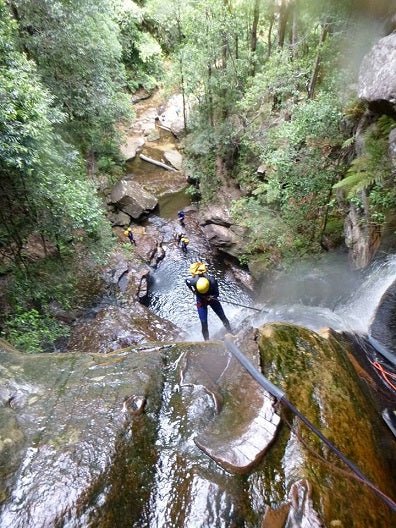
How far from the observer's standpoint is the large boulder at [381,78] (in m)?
5.79

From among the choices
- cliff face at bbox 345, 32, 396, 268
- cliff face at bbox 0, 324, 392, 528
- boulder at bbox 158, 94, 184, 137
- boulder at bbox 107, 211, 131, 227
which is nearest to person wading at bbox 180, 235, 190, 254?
boulder at bbox 107, 211, 131, 227

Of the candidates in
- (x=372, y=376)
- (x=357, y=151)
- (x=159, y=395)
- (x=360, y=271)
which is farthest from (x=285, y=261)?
(x=159, y=395)

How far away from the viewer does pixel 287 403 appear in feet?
11.5

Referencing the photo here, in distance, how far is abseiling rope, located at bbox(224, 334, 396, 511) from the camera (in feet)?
9.64

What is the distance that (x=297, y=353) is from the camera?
4.38 meters

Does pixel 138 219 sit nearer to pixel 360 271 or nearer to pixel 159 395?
pixel 360 271

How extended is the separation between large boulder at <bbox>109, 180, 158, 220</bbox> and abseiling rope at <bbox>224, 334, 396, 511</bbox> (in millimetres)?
13643

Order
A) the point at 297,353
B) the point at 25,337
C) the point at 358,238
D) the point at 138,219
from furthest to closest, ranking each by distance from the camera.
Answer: the point at 138,219
the point at 358,238
the point at 25,337
the point at 297,353

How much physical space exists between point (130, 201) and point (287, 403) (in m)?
15.3

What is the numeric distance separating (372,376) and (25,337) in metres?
6.77

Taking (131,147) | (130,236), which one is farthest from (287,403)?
(131,147)

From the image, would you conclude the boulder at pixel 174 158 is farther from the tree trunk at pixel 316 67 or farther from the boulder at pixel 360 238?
the boulder at pixel 360 238

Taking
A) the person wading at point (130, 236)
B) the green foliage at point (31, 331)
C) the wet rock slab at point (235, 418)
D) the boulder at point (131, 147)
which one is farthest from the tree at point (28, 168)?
the boulder at point (131, 147)

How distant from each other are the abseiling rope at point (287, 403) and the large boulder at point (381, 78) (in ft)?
17.8
